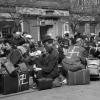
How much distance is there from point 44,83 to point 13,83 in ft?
3.21

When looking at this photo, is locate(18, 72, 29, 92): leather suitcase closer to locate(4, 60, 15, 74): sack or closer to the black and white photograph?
the black and white photograph

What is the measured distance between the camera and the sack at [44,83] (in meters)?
8.66

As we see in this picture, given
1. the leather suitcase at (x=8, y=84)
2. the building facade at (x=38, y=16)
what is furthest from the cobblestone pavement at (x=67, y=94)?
the building facade at (x=38, y=16)

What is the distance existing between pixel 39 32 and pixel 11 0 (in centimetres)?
372

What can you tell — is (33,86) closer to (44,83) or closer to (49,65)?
(44,83)

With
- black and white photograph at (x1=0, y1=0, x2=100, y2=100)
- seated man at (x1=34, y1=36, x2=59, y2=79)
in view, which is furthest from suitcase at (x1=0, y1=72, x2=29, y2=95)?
seated man at (x1=34, y1=36, x2=59, y2=79)

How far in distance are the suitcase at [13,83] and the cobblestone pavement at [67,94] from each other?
11.8 inches

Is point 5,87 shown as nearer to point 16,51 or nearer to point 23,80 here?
point 23,80

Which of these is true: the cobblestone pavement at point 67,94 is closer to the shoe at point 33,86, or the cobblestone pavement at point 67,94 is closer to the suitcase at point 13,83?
the suitcase at point 13,83

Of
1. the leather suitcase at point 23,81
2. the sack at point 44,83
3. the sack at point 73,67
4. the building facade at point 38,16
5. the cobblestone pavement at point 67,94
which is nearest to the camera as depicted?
the cobblestone pavement at point 67,94

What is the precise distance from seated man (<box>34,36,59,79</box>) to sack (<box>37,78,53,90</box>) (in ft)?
0.91

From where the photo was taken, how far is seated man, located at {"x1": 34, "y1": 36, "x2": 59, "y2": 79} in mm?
9086

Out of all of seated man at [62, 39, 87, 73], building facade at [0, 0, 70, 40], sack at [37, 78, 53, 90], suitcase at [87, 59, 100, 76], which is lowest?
sack at [37, 78, 53, 90]

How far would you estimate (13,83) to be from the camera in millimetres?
8250
